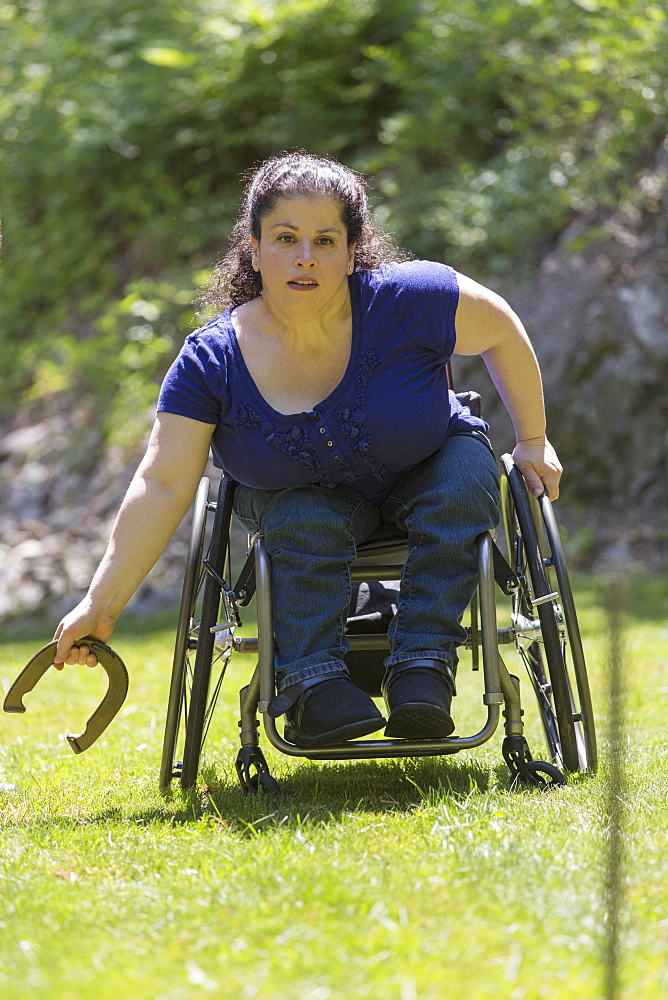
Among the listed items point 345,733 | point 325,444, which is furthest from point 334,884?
point 325,444

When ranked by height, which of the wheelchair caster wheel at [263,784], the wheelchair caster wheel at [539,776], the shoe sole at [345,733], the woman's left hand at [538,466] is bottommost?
the wheelchair caster wheel at [263,784]

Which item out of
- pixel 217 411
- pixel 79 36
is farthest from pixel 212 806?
pixel 79 36

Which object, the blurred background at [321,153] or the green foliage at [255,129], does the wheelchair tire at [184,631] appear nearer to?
the blurred background at [321,153]

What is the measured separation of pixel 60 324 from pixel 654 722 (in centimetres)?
664

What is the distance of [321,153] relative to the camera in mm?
7750

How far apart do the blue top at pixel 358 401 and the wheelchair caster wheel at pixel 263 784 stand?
0.60 metres

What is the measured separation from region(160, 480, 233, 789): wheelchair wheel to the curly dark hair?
0.47m

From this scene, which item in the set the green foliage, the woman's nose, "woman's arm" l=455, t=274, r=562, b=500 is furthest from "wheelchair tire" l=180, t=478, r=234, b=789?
the green foliage

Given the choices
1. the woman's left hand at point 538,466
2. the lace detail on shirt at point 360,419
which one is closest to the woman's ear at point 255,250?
the lace detail on shirt at point 360,419

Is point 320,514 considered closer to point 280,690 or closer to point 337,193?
point 280,690

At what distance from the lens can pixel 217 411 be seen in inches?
94.8

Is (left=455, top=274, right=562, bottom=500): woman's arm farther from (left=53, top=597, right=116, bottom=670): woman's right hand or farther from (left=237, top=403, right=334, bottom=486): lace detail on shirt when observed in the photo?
(left=53, top=597, right=116, bottom=670): woman's right hand

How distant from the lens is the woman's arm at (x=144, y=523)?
7.60ft

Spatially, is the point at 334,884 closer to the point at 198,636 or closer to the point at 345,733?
the point at 345,733
